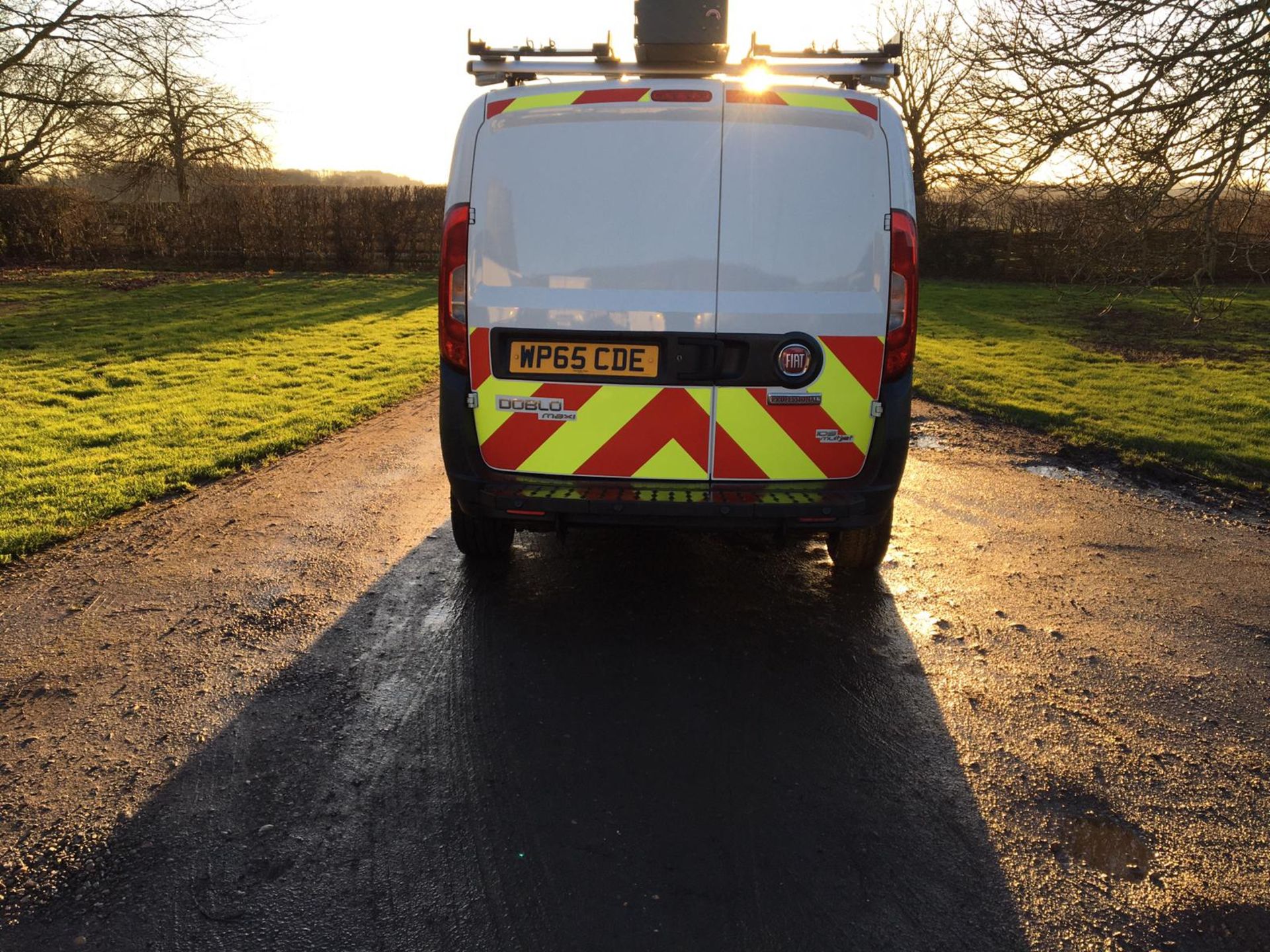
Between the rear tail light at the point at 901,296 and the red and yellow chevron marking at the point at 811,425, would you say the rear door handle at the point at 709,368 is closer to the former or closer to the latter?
the red and yellow chevron marking at the point at 811,425

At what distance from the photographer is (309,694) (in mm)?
3434

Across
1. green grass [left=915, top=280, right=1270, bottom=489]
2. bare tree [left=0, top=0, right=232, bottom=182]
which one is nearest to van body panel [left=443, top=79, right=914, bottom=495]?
green grass [left=915, top=280, right=1270, bottom=489]

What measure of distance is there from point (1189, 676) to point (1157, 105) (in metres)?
5.48

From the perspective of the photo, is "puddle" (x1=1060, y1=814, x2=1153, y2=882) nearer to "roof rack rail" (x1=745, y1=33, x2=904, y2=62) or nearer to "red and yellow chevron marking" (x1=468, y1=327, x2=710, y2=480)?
"red and yellow chevron marking" (x1=468, y1=327, x2=710, y2=480)

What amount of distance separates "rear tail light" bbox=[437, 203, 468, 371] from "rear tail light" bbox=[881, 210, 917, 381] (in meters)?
1.77

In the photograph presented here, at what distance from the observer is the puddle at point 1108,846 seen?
2.56 metres

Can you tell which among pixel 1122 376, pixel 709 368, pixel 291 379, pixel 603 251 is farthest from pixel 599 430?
pixel 1122 376

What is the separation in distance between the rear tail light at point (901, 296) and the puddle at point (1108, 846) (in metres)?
1.88

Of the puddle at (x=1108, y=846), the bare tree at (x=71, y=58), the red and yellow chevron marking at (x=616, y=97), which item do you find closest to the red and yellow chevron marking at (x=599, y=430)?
the red and yellow chevron marking at (x=616, y=97)

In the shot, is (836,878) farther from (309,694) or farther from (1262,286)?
(1262,286)

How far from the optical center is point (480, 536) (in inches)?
184

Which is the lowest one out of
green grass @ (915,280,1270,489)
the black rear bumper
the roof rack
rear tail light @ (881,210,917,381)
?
green grass @ (915,280,1270,489)

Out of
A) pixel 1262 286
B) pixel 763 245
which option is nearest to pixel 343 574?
pixel 763 245

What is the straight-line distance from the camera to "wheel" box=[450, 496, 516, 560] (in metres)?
4.61
